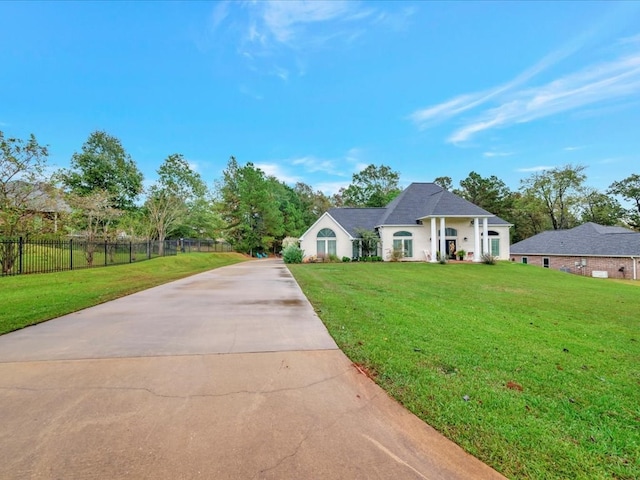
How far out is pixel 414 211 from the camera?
26.9 meters

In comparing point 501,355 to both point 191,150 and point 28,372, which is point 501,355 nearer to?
point 28,372

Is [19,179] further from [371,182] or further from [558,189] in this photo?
[558,189]

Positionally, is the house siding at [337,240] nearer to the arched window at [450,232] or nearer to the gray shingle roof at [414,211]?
the gray shingle roof at [414,211]

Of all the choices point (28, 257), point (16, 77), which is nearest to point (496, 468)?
point (28, 257)

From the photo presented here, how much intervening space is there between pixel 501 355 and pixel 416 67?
784 inches

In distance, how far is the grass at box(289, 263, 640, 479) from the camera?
2.08m

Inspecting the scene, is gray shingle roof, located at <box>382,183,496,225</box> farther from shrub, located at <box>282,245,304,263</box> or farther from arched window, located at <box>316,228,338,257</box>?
shrub, located at <box>282,245,304,263</box>

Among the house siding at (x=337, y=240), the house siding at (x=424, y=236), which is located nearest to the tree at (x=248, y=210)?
the house siding at (x=337, y=240)

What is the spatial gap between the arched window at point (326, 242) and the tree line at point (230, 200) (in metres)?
15.5

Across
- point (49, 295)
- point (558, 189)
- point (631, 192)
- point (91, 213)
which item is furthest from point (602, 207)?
point (91, 213)

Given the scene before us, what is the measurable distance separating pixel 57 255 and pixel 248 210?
2555 cm

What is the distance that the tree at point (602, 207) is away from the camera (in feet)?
→ 139

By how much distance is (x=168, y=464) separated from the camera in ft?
6.39

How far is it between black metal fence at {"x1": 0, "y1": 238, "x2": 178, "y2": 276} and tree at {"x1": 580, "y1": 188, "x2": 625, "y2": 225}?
5822 centimetres
